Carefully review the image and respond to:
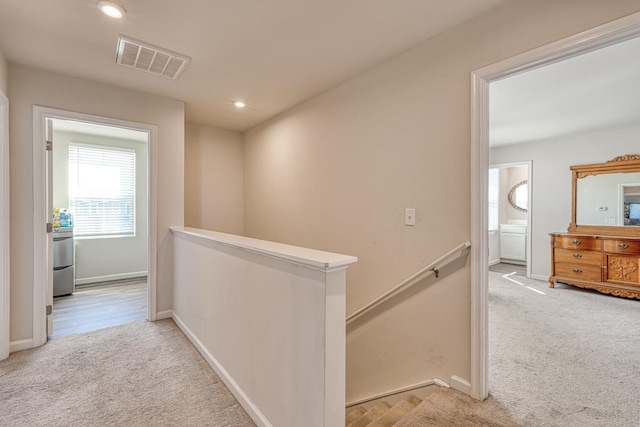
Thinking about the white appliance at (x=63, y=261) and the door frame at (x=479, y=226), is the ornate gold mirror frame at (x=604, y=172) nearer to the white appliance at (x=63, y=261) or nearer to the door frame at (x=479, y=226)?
the door frame at (x=479, y=226)

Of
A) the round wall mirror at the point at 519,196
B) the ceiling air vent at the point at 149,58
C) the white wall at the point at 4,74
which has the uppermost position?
the ceiling air vent at the point at 149,58

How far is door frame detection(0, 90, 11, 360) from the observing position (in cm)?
220

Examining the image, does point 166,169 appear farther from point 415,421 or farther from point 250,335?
point 415,421

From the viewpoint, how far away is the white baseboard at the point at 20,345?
2.38 m

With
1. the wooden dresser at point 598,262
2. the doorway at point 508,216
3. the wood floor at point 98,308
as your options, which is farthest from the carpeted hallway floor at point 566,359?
the wood floor at point 98,308

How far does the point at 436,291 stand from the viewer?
1953 mm

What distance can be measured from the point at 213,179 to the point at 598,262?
569 cm

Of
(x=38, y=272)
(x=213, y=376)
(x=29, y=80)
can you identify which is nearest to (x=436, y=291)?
(x=213, y=376)

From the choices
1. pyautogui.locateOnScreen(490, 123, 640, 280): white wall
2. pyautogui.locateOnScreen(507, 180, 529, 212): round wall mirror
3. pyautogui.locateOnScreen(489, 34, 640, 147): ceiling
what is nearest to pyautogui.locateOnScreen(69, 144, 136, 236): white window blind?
pyautogui.locateOnScreen(489, 34, 640, 147): ceiling

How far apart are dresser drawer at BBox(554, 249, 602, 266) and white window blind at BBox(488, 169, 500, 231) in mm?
2181

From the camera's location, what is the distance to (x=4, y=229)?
7.34 ft

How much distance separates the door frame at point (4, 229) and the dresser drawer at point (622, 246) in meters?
6.78

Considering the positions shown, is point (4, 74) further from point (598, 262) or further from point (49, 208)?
point (598, 262)

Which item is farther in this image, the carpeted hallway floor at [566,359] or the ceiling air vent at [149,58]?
the ceiling air vent at [149,58]
